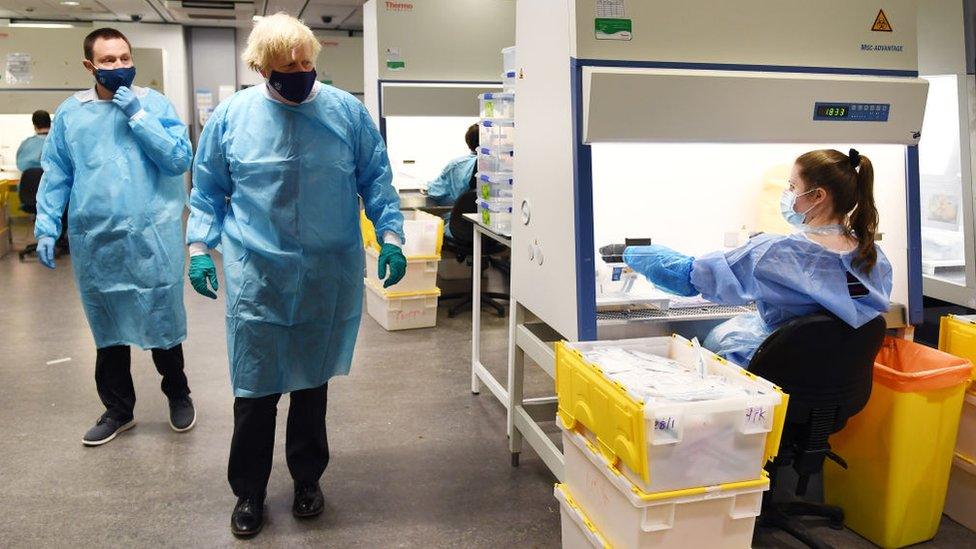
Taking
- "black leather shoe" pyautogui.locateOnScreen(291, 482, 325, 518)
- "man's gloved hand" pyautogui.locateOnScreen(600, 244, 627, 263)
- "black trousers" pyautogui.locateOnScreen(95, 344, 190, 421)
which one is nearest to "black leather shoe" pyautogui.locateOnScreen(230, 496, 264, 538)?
"black leather shoe" pyautogui.locateOnScreen(291, 482, 325, 518)

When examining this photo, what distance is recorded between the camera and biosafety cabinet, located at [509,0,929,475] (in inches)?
81.1

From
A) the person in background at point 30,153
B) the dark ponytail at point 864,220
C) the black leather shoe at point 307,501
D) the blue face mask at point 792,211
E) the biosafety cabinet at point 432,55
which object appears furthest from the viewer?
the person in background at point 30,153

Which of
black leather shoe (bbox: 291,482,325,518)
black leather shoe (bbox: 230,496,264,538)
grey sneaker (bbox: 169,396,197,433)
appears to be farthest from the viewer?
grey sneaker (bbox: 169,396,197,433)

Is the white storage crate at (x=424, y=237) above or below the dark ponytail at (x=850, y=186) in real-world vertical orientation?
below

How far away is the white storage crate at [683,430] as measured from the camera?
155 cm

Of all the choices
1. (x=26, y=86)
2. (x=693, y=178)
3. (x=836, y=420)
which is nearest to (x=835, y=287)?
(x=836, y=420)

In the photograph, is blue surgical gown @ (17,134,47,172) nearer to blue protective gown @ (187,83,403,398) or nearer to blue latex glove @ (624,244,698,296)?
blue protective gown @ (187,83,403,398)

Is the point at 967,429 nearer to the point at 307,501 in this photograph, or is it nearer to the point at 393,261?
the point at 393,261

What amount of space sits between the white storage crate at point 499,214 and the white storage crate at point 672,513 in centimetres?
146

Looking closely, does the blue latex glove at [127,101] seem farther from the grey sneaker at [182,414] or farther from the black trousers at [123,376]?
the grey sneaker at [182,414]

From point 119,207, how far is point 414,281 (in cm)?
194

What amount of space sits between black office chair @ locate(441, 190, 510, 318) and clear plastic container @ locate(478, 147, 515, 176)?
3.50 ft

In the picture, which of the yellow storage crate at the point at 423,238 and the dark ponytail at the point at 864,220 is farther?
the yellow storage crate at the point at 423,238

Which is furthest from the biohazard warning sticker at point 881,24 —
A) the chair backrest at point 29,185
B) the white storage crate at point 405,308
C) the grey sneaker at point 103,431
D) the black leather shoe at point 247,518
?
the chair backrest at point 29,185
